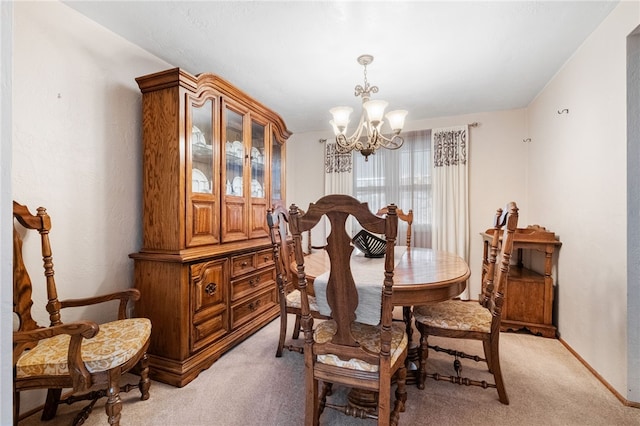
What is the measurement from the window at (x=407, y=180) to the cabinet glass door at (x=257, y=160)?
1671mm

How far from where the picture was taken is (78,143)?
184cm

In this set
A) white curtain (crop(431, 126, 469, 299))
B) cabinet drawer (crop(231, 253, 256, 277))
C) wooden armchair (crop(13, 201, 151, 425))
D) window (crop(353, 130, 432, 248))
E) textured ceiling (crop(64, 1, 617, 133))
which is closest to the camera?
wooden armchair (crop(13, 201, 151, 425))

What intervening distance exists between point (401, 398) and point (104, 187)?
7.64ft

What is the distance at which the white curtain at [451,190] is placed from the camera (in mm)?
3604

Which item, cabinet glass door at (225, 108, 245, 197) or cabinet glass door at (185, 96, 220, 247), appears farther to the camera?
cabinet glass door at (225, 108, 245, 197)

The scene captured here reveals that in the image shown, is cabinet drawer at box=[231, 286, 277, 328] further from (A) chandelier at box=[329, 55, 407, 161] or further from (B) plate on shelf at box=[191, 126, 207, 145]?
(A) chandelier at box=[329, 55, 407, 161]

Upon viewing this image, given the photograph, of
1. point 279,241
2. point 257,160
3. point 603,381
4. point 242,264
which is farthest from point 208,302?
point 603,381

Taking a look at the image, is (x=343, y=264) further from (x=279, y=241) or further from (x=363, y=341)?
(x=279, y=241)

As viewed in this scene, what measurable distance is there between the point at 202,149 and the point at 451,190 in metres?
3.03

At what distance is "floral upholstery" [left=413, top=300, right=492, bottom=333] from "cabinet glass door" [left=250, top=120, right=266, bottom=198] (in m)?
1.78

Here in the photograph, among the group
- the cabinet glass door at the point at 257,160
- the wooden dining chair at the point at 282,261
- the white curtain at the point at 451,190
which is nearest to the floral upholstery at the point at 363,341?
the wooden dining chair at the point at 282,261

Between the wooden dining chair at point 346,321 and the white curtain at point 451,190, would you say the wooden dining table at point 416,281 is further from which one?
the white curtain at point 451,190

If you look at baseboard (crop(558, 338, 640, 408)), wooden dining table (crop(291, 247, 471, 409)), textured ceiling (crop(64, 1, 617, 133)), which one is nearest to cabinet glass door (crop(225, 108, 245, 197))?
textured ceiling (crop(64, 1, 617, 133))

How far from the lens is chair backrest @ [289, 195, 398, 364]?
1.08 metres
